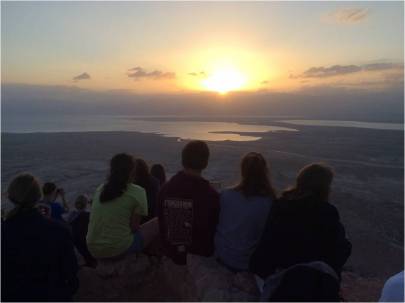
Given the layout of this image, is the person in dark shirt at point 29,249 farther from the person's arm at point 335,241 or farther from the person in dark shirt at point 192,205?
the person's arm at point 335,241

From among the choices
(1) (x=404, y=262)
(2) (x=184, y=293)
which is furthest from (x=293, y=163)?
(2) (x=184, y=293)

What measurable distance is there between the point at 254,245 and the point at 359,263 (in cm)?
627

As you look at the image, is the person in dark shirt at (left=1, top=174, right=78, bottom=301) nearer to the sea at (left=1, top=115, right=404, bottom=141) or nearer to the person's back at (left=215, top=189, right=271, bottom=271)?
the person's back at (left=215, top=189, right=271, bottom=271)

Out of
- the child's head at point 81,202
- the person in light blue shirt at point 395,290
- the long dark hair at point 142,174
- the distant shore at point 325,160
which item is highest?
the long dark hair at point 142,174

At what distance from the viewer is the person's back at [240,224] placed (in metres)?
3.44

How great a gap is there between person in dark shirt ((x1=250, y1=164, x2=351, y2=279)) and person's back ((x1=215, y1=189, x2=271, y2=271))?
0.34 m

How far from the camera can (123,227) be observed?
3961 mm

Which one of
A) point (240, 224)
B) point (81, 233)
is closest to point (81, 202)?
point (81, 233)

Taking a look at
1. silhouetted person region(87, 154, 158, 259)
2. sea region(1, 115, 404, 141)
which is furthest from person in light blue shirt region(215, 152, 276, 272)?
sea region(1, 115, 404, 141)

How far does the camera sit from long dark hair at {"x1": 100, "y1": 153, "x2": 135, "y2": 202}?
3.87m

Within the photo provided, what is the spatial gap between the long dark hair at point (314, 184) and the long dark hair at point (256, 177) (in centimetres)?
31

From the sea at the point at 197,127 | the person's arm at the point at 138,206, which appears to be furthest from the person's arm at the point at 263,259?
the sea at the point at 197,127

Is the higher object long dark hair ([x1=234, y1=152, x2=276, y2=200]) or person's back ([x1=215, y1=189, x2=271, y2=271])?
long dark hair ([x1=234, y1=152, x2=276, y2=200])

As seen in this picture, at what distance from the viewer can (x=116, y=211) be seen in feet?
12.7
